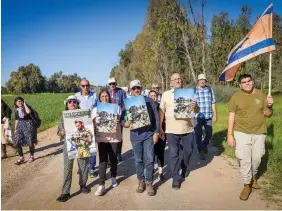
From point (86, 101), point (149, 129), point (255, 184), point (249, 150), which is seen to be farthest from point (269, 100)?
point (86, 101)

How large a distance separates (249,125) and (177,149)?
1.53m

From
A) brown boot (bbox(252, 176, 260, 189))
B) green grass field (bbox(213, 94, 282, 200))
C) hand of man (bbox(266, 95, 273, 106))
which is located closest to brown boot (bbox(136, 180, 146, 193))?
brown boot (bbox(252, 176, 260, 189))

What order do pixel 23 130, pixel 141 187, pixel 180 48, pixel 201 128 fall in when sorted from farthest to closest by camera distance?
pixel 180 48
pixel 23 130
pixel 201 128
pixel 141 187

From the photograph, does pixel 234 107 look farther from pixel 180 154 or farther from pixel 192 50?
pixel 192 50

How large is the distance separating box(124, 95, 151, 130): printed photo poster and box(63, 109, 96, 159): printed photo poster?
774 millimetres

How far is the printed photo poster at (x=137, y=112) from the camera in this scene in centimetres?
530

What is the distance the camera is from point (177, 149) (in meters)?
5.93

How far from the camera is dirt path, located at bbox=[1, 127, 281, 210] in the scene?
4.94m

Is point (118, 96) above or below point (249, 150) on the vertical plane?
above

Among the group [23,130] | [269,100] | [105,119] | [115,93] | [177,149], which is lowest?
[177,149]

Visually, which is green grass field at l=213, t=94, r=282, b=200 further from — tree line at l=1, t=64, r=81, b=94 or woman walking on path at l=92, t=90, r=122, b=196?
tree line at l=1, t=64, r=81, b=94

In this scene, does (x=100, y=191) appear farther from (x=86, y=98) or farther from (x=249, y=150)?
(x=249, y=150)

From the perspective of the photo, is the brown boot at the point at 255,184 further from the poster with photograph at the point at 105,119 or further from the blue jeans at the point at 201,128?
the poster with photograph at the point at 105,119

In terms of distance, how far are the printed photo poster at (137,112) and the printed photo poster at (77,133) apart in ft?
2.54
